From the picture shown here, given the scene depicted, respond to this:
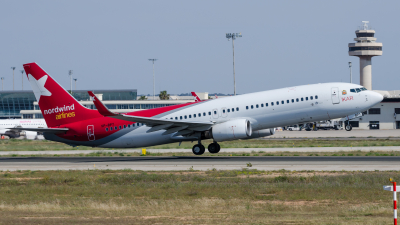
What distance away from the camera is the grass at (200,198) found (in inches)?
608

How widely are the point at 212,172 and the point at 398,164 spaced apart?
40.6 feet

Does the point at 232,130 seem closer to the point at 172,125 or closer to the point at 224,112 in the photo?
the point at 224,112

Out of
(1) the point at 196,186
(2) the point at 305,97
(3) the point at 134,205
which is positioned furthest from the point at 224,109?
(3) the point at 134,205

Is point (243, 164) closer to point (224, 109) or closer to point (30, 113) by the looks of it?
point (224, 109)

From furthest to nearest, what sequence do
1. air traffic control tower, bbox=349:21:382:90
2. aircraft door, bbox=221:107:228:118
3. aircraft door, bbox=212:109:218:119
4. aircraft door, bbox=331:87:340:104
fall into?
air traffic control tower, bbox=349:21:382:90
aircraft door, bbox=212:109:218:119
aircraft door, bbox=221:107:228:118
aircraft door, bbox=331:87:340:104

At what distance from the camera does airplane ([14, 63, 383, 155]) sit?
126 feet

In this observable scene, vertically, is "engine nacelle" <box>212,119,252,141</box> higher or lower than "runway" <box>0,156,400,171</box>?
higher

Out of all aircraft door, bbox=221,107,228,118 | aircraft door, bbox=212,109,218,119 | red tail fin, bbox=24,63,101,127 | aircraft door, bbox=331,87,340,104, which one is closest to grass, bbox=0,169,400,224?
aircraft door, bbox=221,107,228,118

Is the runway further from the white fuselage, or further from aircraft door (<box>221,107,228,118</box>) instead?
aircraft door (<box>221,107,228,118</box>)

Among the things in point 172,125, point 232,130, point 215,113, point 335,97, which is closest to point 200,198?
point 232,130

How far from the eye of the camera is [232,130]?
37.8m

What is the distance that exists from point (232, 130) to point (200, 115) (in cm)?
379

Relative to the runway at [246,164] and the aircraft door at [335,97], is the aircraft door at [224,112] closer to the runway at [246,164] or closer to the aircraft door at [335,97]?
the runway at [246,164]

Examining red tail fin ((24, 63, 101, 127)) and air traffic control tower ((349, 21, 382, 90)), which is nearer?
red tail fin ((24, 63, 101, 127))
